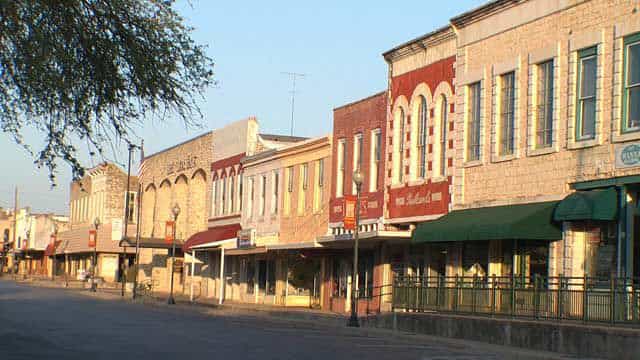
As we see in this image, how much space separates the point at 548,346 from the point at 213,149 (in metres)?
39.2

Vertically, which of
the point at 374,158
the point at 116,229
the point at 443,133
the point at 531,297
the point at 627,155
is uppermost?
the point at 443,133

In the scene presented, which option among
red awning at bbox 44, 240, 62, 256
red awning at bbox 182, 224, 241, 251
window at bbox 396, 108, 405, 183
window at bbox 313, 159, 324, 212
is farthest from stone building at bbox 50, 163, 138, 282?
window at bbox 396, 108, 405, 183

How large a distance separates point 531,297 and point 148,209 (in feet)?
175

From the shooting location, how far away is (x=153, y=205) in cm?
7519

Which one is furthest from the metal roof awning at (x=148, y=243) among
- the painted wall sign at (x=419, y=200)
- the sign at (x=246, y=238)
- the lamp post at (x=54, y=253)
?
the lamp post at (x=54, y=253)

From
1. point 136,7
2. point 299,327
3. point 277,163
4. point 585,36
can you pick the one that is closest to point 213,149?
point 277,163

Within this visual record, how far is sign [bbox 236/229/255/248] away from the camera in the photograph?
4991cm

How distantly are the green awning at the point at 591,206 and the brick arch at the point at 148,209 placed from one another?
50.9m

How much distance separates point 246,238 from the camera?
50438 millimetres

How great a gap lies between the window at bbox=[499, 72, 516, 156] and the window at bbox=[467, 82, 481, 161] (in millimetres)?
1259

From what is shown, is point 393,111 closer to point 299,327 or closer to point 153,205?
point 299,327

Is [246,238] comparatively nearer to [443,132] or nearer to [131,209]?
[443,132]

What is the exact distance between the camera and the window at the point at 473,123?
3244 cm

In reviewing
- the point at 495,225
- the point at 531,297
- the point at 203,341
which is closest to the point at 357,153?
the point at 495,225
